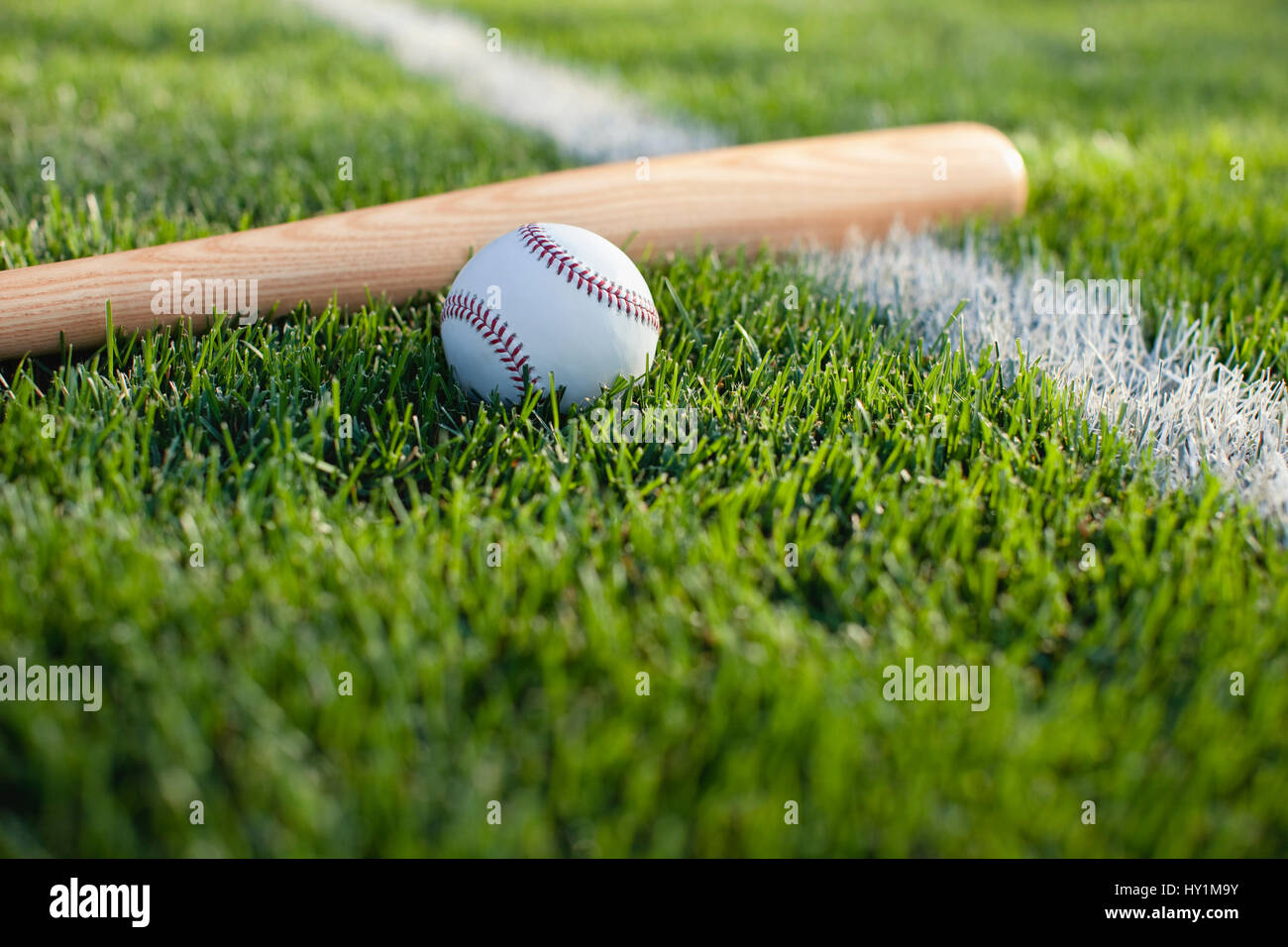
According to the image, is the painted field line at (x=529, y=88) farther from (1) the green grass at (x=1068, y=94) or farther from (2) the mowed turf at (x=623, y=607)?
(2) the mowed turf at (x=623, y=607)

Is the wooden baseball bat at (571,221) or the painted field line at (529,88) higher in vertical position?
the painted field line at (529,88)

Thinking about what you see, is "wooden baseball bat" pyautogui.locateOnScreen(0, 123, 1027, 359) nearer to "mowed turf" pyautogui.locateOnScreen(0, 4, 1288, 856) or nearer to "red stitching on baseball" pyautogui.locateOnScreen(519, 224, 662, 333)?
"mowed turf" pyautogui.locateOnScreen(0, 4, 1288, 856)

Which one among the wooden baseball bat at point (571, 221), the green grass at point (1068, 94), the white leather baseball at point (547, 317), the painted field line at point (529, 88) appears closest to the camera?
the white leather baseball at point (547, 317)

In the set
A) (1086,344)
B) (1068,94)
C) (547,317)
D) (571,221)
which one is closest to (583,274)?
(547,317)

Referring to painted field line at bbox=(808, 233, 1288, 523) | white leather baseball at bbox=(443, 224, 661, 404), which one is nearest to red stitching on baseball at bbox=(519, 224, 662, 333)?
white leather baseball at bbox=(443, 224, 661, 404)

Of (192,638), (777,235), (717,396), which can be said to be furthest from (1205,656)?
(777,235)

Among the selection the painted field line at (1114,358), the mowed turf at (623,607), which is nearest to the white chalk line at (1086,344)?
the painted field line at (1114,358)

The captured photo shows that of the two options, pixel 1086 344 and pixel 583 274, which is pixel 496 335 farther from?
pixel 1086 344
